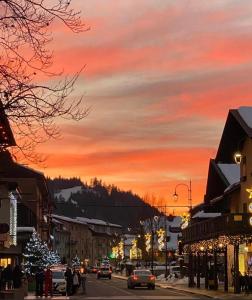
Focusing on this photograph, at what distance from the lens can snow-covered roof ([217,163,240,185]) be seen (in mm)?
55906

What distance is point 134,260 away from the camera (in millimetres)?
142000

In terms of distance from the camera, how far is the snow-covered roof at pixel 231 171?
183 feet

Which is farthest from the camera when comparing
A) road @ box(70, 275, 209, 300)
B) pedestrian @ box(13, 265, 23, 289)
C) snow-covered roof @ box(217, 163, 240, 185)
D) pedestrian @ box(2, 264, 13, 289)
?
snow-covered roof @ box(217, 163, 240, 185)

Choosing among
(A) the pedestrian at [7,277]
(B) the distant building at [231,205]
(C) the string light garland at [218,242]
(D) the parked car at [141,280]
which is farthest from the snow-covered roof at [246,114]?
(A) the pedestrian at [7,277]

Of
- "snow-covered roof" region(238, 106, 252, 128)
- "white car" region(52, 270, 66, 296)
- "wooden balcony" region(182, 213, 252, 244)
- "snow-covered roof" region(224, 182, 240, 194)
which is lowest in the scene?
"white car" region(52, 270, 66, 296)

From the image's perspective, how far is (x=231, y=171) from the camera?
57.1m

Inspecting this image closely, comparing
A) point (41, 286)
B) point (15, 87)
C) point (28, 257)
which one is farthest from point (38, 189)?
point (15, 87)

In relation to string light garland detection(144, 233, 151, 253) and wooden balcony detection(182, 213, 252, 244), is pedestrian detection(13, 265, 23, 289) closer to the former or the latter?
wooden balcony detection(182, 213, 252, 244)

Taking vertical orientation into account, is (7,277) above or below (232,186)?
below

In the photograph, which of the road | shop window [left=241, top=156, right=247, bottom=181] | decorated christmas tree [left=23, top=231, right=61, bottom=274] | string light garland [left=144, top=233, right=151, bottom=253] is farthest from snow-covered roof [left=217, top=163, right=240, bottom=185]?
string light garland [left=144, top=233, right=151, bottom=253]

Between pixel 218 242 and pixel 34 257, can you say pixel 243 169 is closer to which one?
pixel 218 242

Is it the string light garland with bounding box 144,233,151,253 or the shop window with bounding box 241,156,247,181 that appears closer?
the shop window with bounding box 241,156,247,181

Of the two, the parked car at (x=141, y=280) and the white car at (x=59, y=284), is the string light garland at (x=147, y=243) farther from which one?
the white car at (x=59, y=284)

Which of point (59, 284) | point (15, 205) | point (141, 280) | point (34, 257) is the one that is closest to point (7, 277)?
point (59, 284)
